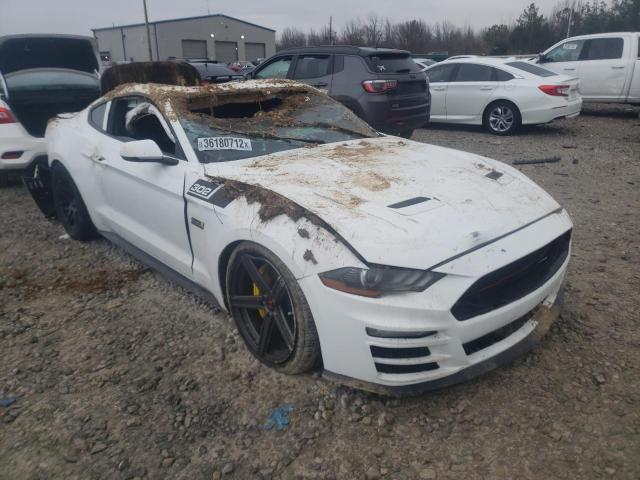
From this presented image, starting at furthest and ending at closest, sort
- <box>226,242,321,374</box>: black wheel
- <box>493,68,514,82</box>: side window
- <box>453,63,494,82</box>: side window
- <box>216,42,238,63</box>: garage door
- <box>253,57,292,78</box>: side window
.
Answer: <box>216,42,238,63</box>: garage door, <box>453,63,494,82</box>: side window, <box>493,68,514,82</box>: side window, <box>253,57,292,78</box>: side window, <box>226,242,321,374</box>: black wheel

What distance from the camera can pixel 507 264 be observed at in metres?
2.21

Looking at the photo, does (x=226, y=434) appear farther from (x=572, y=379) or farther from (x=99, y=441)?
(x=572, y=379)

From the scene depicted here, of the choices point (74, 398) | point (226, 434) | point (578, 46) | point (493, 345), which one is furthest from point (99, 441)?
point (578, 46)

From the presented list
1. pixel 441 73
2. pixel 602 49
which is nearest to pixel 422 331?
pixel 441 73

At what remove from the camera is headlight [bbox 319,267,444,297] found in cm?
207

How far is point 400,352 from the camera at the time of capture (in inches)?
83.3

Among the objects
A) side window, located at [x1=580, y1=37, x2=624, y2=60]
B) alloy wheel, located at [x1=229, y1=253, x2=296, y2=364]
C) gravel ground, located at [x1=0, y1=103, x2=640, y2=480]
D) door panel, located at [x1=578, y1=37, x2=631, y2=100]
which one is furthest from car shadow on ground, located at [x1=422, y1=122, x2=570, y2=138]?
alloy wheel, located at [x1=229, y1=253, x2=296, y2=364]

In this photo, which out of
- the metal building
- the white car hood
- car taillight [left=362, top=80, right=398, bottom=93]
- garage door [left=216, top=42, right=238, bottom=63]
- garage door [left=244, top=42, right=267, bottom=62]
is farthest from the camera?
garage door [left=244, top=42, right=267, bottom=62]

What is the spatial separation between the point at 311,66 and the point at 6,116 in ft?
13.6

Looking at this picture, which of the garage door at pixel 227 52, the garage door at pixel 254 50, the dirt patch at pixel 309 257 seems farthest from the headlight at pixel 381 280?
the garage door at pixel 254 50

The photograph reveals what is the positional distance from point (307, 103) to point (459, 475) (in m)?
2.83

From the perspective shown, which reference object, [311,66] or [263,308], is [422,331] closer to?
[263,308]

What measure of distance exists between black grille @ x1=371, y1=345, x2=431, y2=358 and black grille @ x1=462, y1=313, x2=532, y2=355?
0.18 m

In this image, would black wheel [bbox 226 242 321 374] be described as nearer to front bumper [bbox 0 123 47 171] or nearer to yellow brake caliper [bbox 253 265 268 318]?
yellow brake caliper [bbox 253 265 268 318]
